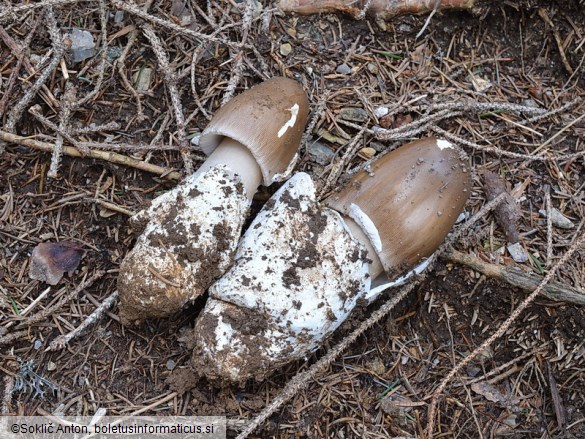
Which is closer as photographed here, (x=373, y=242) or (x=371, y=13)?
(x=373, y=242)

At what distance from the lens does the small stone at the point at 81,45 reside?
3.10m

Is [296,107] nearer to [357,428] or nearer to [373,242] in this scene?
[373,242]

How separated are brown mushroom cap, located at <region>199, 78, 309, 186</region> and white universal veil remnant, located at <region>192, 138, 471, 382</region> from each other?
0.57 ft

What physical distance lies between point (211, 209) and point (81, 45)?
1272mm

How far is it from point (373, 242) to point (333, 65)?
1127mm

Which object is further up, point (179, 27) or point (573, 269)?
point (179, 27)

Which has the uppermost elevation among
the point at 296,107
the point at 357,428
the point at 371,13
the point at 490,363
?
the point at 371,13

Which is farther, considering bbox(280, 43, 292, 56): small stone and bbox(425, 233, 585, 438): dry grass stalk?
bbox(280, 43, 292, 56): small stone

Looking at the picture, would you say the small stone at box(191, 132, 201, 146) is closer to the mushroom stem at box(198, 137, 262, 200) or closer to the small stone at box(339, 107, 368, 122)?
the mushroom stem at box(198, 137, 262, 200)

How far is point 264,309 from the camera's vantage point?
2592 mm

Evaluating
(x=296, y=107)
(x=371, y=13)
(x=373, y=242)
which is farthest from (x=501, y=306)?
(x=371, y=13)

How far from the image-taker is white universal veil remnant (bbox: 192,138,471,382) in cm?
260

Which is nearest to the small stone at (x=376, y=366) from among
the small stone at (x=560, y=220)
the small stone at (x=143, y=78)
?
the small stone at (x=560, y=220)

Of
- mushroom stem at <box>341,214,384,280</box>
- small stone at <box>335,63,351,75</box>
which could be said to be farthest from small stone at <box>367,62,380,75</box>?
mushroom stem at <box>341,214,384,280</box>
